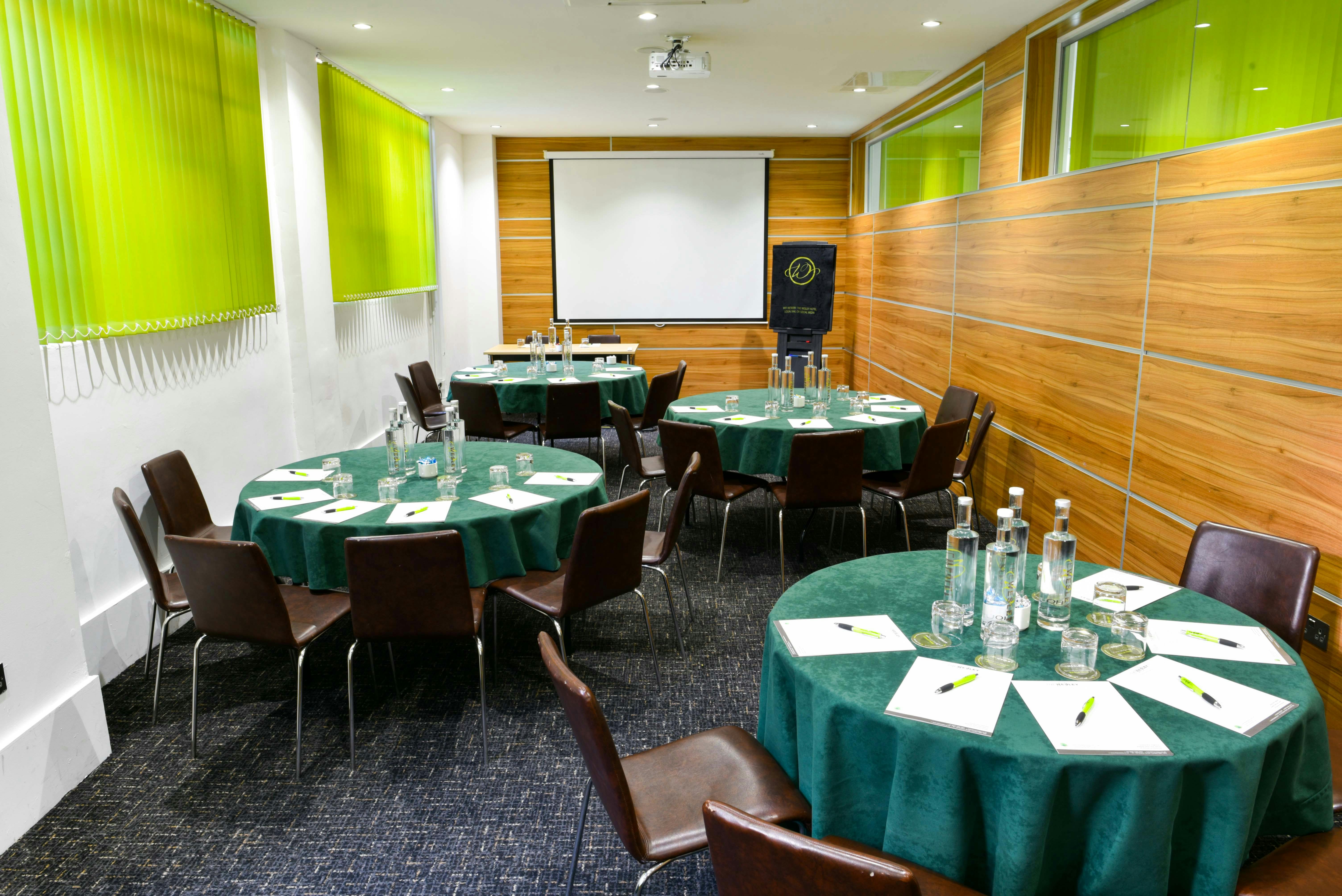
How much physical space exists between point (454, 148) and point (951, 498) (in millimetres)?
7018

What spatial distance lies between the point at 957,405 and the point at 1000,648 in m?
3.84

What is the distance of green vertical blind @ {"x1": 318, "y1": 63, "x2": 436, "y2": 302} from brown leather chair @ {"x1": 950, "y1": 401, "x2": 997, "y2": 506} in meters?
4.48

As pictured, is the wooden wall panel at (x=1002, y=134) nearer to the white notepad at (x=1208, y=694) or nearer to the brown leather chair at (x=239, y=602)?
the white notepad at (x=1208, y=694)

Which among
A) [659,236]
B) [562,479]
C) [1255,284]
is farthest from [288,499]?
[659,236]

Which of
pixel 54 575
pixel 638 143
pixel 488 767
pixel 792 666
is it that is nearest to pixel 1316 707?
pixel 792 666

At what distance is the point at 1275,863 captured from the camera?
1786 mm

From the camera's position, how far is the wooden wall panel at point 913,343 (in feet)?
21.9

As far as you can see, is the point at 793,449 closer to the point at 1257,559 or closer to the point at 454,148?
the point at 1257,559

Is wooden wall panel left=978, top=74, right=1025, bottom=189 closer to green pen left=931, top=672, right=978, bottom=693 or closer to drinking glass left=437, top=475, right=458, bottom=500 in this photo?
drinking glass left=437, top=475, right=458, bottom=500

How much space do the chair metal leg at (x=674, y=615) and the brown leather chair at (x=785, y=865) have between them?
7.11 feet

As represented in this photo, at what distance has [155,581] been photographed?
314cm

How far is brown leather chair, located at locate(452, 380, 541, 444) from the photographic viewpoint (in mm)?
6070

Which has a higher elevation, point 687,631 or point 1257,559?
point 1257,559

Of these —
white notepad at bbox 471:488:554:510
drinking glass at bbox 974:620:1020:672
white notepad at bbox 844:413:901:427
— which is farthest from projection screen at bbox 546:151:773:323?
drinking glass at bbox 974:620:1020:672
